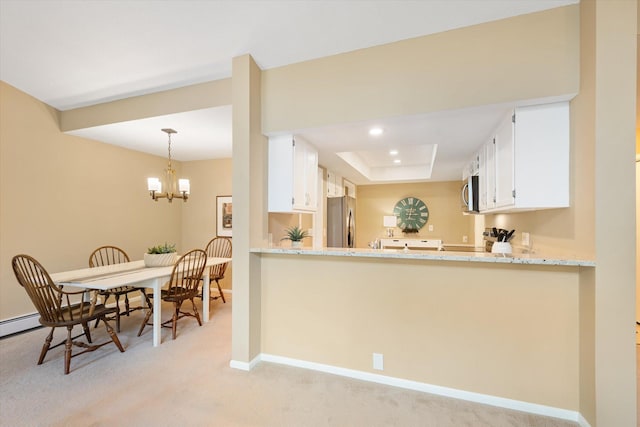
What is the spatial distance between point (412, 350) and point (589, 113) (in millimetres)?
1939

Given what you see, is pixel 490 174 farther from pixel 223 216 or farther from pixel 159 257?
pixel 223 216

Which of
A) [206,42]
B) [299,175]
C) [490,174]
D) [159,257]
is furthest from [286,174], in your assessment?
[159,257]

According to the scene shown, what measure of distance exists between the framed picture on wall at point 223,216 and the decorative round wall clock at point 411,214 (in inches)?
151

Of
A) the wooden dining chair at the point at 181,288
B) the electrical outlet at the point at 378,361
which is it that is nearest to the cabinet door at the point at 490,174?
the electrical outlet at the point at 378,361

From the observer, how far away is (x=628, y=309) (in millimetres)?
1623

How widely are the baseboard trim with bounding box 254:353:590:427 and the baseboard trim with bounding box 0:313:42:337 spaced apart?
299 cm

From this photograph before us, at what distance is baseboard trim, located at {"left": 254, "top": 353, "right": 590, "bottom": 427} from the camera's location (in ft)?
6.18

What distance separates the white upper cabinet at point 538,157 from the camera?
6.36 feet

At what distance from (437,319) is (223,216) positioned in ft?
13.5

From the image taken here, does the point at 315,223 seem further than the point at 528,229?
Yes

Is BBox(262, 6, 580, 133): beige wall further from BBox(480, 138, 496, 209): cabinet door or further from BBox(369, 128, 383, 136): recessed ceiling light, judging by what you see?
BBox(480, 138, 496, 209): cabinet door

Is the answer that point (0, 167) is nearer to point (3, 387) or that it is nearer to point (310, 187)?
point (3, 387)

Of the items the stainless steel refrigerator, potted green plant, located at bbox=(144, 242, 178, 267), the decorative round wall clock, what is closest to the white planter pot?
potted green plant, located at bbox=(144, 242, 178, 267)

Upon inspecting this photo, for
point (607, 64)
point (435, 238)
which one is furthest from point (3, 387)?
point (435, 238)
